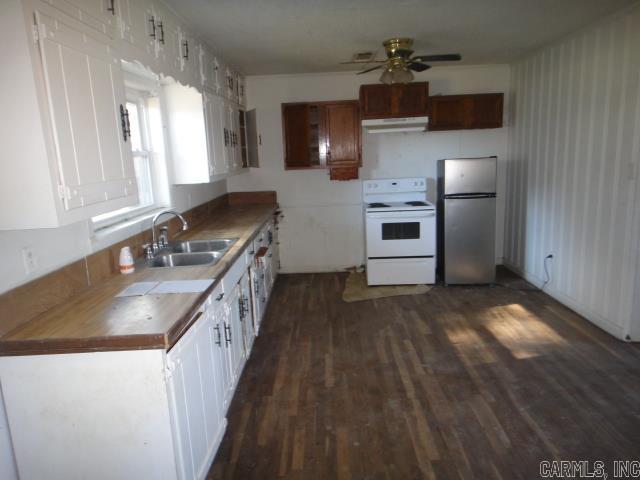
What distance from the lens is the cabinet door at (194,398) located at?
5.85ft

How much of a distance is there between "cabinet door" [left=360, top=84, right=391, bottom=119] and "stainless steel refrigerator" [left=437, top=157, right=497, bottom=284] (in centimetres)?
88

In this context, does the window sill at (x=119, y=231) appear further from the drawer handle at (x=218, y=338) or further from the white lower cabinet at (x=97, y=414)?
the white lower cabinet at (x=97, y=414)

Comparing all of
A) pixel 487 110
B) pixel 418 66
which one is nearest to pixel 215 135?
pixel 418 66

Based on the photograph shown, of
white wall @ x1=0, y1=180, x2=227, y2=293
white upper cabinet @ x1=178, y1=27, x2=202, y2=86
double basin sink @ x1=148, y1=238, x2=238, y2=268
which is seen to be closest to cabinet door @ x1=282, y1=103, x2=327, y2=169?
white upper cabinet @ x1=178, y1=27, x2=202, y2=86

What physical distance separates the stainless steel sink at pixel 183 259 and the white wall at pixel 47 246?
25 cm

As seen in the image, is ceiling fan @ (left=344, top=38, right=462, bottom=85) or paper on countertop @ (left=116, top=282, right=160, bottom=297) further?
ceiling fan @ (left=344, top=38, right=462, bottom=85)

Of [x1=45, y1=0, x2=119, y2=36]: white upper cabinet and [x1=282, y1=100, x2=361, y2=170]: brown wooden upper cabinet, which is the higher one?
[x1=45, y1=0, x2=119, y2=36]: white upper cabinet

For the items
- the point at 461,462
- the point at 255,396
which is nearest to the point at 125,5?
the point at 255,396

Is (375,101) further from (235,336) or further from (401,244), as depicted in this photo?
(235,336)

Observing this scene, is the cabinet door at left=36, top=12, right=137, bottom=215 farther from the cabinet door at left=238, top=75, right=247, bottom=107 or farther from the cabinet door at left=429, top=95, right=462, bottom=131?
the cabinet door at left=429, top=95, right=462, bottom=131

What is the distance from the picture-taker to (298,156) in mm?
5430

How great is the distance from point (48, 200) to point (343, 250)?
4.38 meters

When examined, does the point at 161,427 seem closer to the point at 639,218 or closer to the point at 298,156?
the point at 639,218

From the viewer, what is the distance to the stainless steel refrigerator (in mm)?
4910
